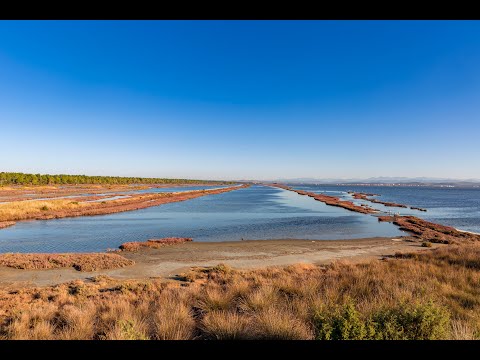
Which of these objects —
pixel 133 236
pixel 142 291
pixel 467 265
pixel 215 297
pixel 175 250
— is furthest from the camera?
pixel 133 236

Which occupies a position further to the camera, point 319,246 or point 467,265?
point 319,246

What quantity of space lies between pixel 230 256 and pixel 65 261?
34.2 feet

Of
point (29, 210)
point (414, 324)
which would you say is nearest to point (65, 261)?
point (414, 324)

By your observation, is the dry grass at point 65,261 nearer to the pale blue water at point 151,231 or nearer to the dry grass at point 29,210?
the pale blue water at point 151,231

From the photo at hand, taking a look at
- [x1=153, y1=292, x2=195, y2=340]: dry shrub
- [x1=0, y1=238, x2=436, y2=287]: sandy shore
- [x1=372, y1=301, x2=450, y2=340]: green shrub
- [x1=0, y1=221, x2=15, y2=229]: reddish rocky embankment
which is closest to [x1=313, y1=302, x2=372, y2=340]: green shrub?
[x1=372, y1=301, x2=450, y2=340]: green shrub

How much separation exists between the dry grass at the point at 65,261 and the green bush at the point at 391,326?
47.4 feet

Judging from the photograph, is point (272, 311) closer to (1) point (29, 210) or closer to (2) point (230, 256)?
(2) point (230, 256)

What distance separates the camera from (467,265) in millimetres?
12555
